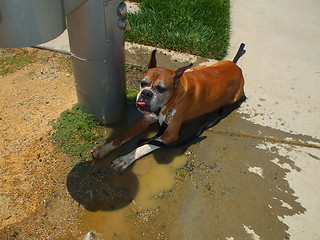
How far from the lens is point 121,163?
3514 millimetres

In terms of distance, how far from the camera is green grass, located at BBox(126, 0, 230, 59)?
5496 millimetres

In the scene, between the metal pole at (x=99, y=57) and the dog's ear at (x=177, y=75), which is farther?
the dog's ear at (x=177, y=75)

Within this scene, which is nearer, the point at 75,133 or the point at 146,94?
the point at 146,94

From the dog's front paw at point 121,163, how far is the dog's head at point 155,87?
1.89 ft

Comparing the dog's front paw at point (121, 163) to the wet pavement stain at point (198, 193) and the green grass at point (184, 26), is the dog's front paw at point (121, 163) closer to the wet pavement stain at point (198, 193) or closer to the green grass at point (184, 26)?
the wet pavement stain at point (198, 193)

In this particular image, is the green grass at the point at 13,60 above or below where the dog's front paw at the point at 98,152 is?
above

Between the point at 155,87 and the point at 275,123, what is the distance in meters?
1.93

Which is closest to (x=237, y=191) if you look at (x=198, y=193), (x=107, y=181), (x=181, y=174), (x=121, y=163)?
(x=198, y=193)

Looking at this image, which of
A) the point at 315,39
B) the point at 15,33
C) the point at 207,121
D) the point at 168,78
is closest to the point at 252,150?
the point at 207,121

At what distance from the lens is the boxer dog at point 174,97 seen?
3.35 meters

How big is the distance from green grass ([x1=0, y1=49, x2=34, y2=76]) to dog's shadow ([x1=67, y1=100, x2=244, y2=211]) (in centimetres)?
199

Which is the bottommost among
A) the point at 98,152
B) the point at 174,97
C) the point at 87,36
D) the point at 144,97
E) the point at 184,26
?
the point at 98,152

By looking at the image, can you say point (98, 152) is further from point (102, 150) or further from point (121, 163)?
point (121, 163)

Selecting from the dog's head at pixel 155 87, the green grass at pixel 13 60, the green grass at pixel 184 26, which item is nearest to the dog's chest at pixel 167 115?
the dog's head at pixel 155 87
